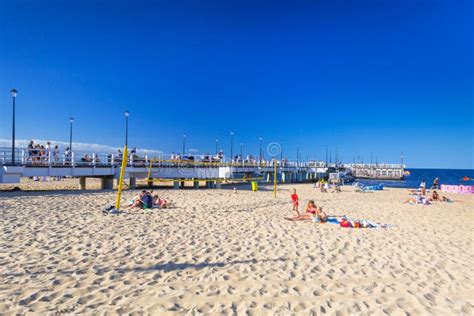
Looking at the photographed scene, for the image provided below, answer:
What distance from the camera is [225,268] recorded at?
511 centimetres

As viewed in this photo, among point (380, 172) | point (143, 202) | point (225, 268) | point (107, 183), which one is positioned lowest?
point (225, 268)

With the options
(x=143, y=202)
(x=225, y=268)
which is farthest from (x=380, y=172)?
(x=225, y=268)

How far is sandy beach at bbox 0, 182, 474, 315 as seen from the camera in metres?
3.86

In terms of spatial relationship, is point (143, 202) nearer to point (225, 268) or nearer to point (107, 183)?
point (225, 268)

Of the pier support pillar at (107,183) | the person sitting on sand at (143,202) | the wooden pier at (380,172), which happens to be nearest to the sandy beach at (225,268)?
the person sitting on sand at (143,202)

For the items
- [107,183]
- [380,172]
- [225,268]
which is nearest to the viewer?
[225,268]

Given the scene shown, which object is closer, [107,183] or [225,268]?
[225,268]

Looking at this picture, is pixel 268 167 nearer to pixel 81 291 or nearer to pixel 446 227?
pixel 446 227

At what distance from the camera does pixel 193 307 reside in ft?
12.2

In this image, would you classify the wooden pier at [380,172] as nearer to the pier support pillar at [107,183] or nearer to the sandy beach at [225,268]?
the pier support pillar at [107,183]

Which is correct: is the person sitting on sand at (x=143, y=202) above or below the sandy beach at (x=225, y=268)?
above

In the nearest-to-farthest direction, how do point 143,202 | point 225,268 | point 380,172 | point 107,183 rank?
1. point 225,268
2. point 143,202
3. point 107,183
4. point 380,172

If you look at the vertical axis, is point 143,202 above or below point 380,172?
above

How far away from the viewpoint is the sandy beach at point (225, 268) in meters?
3.86
